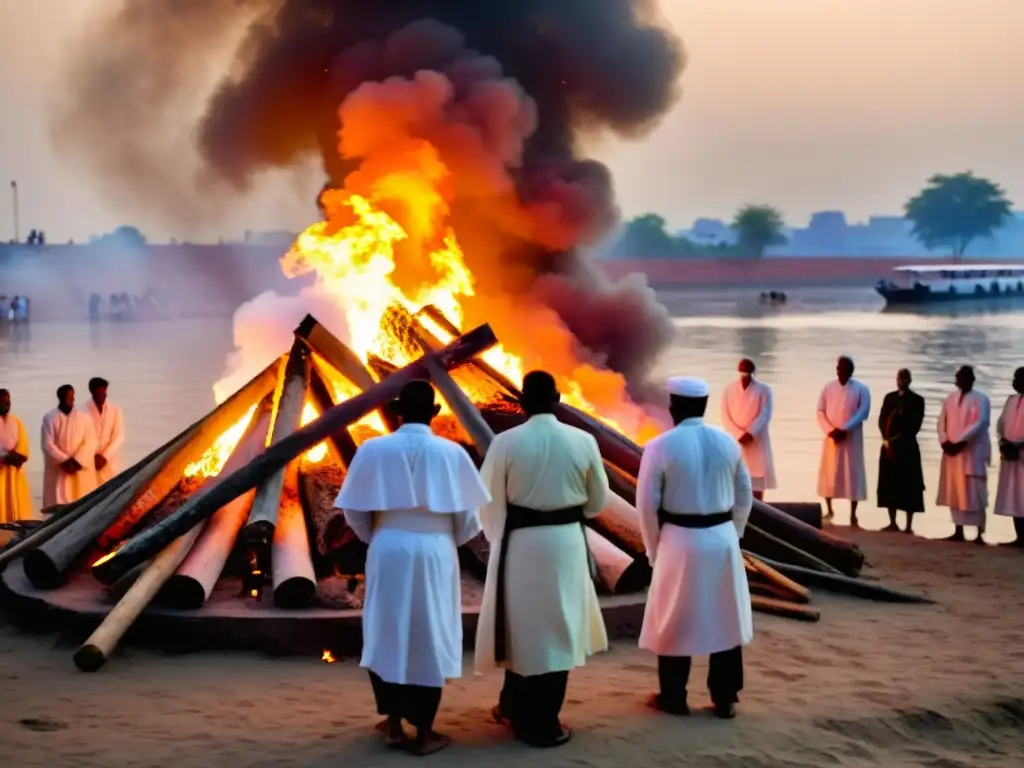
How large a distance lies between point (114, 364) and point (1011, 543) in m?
21.3

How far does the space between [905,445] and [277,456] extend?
645cm

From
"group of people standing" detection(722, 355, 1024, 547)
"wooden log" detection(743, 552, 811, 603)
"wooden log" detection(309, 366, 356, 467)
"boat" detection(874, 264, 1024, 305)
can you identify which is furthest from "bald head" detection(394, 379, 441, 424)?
"boat" detection(874, 264, 1024, 305)

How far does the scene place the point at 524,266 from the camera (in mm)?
17281

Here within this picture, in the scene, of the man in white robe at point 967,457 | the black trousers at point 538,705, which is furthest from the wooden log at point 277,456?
the man in white robe at point 967,457

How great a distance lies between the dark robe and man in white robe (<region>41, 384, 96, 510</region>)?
7.48m

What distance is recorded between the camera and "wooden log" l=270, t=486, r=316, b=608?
25.4ft

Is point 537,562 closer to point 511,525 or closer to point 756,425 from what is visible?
point 511,525

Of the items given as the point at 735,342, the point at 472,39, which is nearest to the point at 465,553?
the point at 472,39

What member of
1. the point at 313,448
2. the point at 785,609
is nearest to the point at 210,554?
the point at 313,448

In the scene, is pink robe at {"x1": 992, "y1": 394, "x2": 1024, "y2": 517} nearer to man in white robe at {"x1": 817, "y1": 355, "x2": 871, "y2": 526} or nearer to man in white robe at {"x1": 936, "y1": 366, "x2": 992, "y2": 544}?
man in white robe at {"x1": 936, "y1": 366, "x2": 992, "y2": 544}

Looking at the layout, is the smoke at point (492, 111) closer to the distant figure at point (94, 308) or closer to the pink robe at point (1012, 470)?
the pink robe at point (1012, 470)

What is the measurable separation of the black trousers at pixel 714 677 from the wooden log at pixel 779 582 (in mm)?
2584

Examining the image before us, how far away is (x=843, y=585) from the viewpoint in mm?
9672

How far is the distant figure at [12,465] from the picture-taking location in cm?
1197
